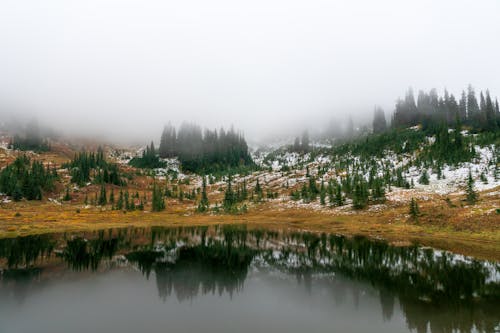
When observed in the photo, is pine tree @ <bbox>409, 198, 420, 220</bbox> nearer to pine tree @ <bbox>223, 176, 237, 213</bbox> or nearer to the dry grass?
the dry grass

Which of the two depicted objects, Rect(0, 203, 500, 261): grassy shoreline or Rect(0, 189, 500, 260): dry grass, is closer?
Rect(0, 203, 500, 261): grassy shoreline

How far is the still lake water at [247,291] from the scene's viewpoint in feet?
71.0

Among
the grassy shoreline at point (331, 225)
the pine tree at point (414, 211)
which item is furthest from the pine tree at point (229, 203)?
the pine tree at point (414, 211)

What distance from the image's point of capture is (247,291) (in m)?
30.7

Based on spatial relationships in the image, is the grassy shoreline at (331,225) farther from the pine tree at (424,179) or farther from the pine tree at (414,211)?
the pine tree at (424,179)

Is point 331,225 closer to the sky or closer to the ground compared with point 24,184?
closer to the ground

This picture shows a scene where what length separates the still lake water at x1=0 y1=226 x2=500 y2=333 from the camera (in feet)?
71.0

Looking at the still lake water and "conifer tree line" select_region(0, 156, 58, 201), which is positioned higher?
"conifer tree line" select_region(0, 156, 58, 201)

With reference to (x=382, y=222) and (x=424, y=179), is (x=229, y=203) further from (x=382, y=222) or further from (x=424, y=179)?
(x=424, y=179)

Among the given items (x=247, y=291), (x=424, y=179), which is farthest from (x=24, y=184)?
(x=424, y=179)

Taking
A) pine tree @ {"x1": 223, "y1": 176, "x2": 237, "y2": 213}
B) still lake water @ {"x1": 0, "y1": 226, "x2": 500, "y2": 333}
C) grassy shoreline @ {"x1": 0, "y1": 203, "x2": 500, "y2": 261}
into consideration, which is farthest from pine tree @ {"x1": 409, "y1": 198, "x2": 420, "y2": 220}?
pine tree @ {"x1": 223, "y1": 176, "x2": 237, "y2": 213}

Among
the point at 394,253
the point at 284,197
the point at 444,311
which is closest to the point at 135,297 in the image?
the point at 444,311

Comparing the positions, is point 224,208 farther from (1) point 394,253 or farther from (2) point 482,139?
(2) point 482,139

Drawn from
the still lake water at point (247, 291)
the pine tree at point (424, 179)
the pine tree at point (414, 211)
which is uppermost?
the pine tree at point (424, 179)
